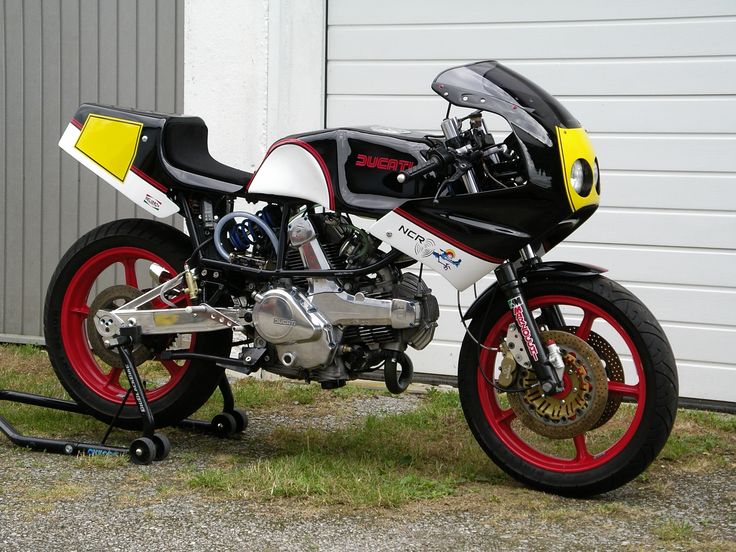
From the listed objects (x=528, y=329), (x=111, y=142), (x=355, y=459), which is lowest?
(x=355, y=459)

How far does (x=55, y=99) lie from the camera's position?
24.0 feet

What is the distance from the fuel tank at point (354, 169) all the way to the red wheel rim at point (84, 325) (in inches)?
33.6

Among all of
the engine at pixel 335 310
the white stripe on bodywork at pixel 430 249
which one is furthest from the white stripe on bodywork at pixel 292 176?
the white stripe on bodywork at pixel 430 249

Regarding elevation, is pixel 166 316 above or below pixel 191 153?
below

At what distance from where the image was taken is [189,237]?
Result: 16.5ft

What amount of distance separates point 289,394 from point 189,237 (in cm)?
155

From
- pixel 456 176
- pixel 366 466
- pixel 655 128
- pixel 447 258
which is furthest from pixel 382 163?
pixel 655 128

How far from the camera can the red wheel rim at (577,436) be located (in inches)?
168

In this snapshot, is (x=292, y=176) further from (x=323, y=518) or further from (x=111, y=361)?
(x=323, y=518)

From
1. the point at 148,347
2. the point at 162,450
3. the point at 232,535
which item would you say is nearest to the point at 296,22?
the point at 148,347

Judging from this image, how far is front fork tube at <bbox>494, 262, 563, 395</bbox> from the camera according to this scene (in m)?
4.29

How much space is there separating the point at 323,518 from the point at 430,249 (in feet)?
3.61

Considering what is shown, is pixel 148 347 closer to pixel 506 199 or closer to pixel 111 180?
pixel 111 180

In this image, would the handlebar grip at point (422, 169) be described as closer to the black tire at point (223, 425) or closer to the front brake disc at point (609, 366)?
the front brake disc at point (609, 366)
